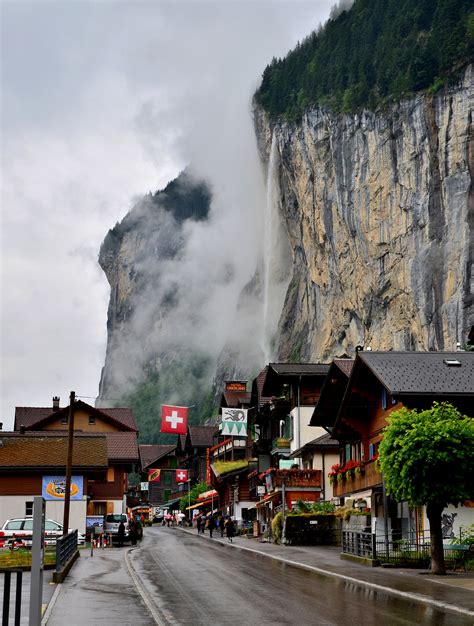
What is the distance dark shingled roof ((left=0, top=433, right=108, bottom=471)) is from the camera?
45144mm

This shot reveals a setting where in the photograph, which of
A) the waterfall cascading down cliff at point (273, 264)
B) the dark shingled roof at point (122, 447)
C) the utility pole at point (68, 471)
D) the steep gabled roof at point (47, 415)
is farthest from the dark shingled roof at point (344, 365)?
the waterfall cascading down cliff at point (273, 264)

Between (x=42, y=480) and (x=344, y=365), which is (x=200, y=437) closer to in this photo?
(x=42, y=480)

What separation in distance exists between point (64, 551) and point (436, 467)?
36.0ft

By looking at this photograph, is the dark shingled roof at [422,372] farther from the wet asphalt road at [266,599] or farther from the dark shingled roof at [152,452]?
the dark shingled roof at [152,452]

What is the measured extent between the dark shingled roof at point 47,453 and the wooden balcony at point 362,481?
39.8ft

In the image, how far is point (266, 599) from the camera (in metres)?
18.7

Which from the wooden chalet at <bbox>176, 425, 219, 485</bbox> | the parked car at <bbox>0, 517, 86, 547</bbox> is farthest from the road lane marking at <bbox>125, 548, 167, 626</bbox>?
the wooden chalet at <bbox>176, 425, 219, 485</bbox>

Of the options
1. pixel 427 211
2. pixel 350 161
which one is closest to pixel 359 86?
pixel 350 161

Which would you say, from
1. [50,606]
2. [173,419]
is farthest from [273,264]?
[50,606]

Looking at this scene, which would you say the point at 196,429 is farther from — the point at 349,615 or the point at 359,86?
the point at 349,615

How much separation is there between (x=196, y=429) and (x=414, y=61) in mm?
49504

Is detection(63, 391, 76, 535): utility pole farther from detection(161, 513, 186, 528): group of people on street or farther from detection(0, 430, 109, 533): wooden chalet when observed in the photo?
detection(161, 513, 186, 528): group of people on street

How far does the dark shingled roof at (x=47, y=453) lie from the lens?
45144 millimetres

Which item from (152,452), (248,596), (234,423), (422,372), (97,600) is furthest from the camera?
(152,452)
